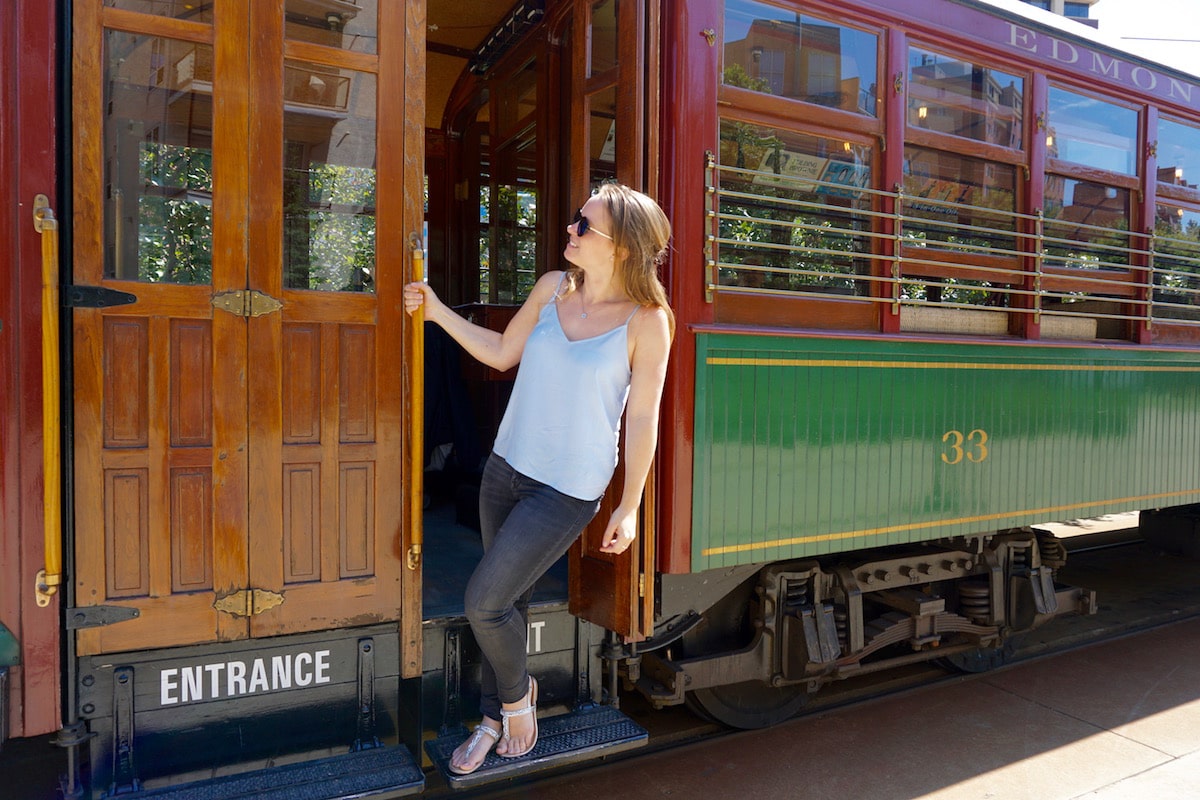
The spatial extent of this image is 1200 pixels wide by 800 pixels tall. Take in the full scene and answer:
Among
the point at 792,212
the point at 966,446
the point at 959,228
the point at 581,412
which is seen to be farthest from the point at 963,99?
the point at 581,412

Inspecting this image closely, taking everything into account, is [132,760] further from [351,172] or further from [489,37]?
[489,37]

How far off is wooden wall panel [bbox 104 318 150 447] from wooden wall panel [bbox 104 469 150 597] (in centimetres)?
10

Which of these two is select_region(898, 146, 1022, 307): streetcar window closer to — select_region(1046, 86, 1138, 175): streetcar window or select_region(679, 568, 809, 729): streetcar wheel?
select_region(1046, 86, 1138, 175): streetcar window

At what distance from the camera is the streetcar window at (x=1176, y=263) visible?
461cm

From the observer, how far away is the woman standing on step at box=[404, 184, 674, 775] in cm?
246

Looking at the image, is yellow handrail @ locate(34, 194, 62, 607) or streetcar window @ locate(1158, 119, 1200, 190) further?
streetcar window @ locate(1158, 119, 1200, 190)

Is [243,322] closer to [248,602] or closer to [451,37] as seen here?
[248,602]

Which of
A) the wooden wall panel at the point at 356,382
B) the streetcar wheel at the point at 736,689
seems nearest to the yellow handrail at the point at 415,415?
the wooden wall panel at the point at 356,382

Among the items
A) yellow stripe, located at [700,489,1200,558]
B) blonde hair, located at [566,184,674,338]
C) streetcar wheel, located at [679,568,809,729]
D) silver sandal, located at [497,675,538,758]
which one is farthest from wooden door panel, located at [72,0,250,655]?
streetcar wheel, located at [679,568,809,729]

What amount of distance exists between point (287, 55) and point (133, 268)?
2.46 ft

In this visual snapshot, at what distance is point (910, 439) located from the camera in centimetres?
360

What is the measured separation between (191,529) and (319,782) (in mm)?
800

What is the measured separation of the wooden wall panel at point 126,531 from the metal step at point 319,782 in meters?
0.56

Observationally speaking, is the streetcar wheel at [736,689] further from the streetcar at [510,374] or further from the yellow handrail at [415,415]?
the yellow handrail at [415,415]
